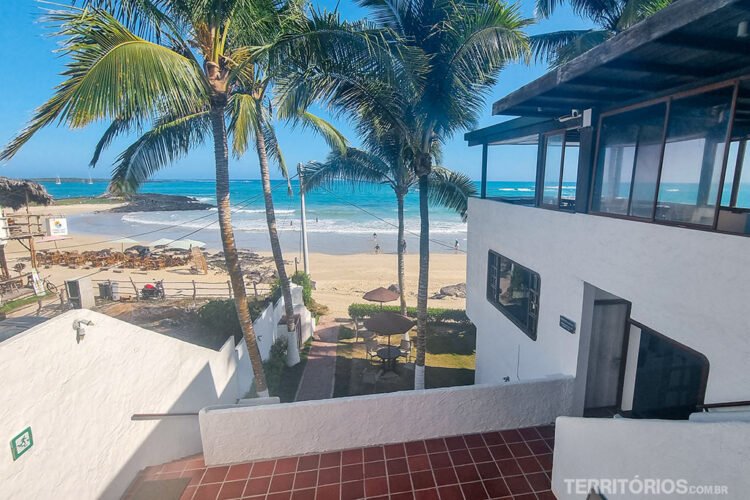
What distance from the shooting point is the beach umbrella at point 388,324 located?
425 inches

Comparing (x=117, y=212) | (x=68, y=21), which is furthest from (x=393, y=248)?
(x=117, y=212)

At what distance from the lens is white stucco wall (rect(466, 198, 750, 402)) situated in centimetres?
322

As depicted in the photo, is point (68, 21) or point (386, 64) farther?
point (386, 64)

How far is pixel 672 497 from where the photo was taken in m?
2.56

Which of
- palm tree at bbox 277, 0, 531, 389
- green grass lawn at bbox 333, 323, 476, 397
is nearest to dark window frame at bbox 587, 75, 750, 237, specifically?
palm tree at bbox 277, 0, 531, 389

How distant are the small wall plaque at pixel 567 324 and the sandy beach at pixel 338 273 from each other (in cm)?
1307

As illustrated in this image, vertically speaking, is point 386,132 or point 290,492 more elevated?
point 386,132

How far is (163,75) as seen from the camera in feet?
14.9

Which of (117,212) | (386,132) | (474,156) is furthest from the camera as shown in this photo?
(117,212)

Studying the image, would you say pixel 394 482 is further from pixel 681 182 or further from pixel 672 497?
pixel 681 182

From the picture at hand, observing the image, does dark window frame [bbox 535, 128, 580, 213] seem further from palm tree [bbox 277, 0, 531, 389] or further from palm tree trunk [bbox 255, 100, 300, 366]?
palm tree trunk [bbox 255, 100, 300, 366]

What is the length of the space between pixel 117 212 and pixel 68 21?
7062 centimetres

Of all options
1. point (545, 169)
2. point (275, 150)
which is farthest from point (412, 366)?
point (275, 150)

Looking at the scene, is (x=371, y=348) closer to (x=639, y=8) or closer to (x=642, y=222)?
(x=642, y=222)
